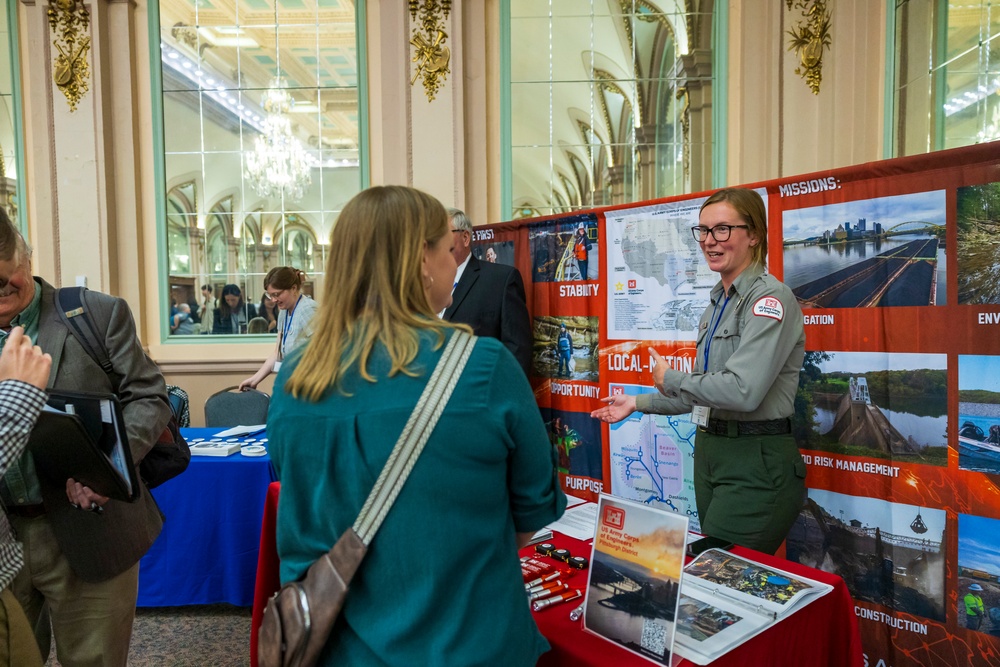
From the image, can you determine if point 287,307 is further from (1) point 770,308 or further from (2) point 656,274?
(1) point 770,308

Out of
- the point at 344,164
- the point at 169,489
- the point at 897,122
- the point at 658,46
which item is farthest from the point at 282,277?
the point at 897,122

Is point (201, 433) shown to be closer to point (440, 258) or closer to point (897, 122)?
point (440, 258)

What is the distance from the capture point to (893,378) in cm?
241

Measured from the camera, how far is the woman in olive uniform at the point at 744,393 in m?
1.86

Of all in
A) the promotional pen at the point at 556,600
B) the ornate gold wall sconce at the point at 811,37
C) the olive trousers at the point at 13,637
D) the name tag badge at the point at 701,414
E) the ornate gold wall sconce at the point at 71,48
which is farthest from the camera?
the ornate gold wall sconce at the point at 71,48

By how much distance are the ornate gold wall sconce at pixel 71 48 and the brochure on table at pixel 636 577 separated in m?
5.75

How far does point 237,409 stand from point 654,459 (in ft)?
9.01

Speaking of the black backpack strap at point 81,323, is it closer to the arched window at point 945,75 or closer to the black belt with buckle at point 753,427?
the black belt with buckle at point 753,427

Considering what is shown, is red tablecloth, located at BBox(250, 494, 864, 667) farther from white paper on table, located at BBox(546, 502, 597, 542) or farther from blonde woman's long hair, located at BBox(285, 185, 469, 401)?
blonde woman's long hair, located at BBox(285, 185, 469, 401)

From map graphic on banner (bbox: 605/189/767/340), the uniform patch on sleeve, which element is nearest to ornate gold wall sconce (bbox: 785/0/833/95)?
map graphic on banner (bbox: 605/189/767/340)

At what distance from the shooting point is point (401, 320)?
0.98 m

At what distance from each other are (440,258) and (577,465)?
9.47 ft

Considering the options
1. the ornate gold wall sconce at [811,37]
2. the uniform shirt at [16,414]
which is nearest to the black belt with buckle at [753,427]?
the uniform shirt at [16,414]

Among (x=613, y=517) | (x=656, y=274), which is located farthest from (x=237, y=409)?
(x=613, y=517)
